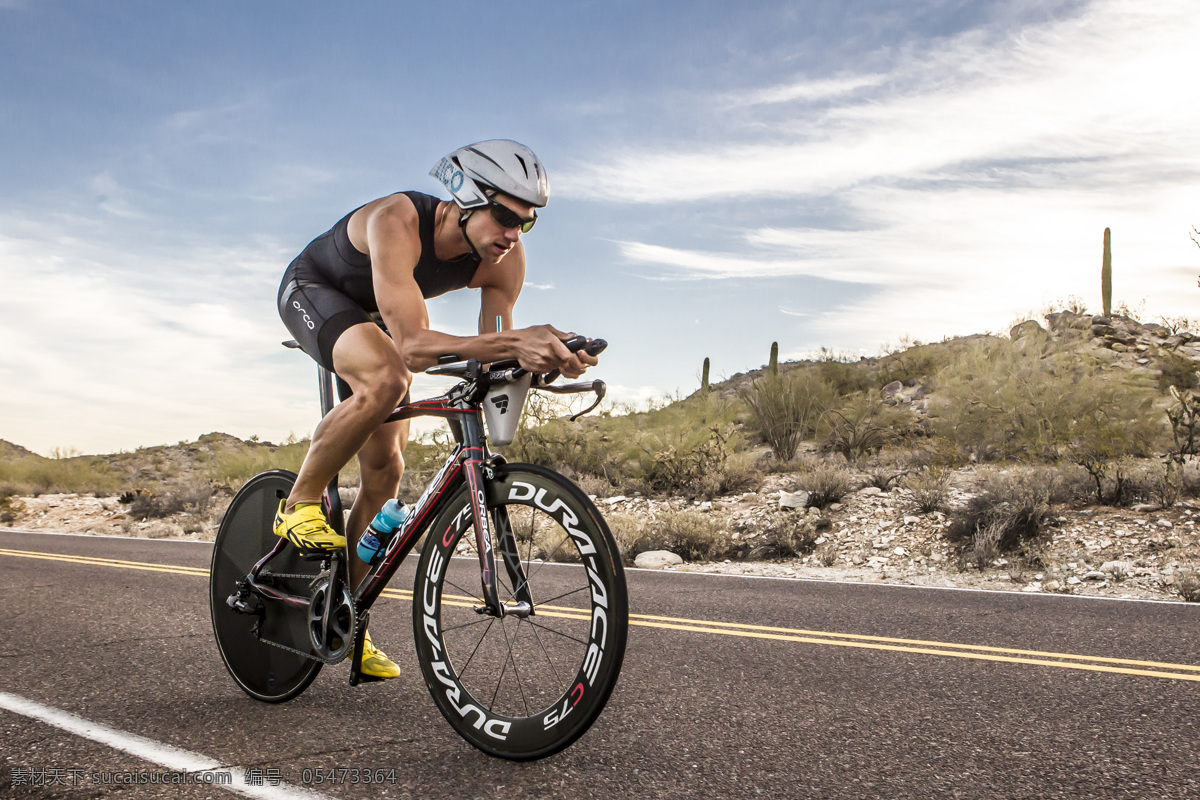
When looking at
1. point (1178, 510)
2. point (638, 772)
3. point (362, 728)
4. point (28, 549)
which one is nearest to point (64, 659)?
point (362, 728)

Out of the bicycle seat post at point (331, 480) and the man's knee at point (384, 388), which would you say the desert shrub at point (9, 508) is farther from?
the man's knee at point (384, 388)

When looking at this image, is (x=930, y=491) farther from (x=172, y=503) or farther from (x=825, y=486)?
(x=172, y=503)

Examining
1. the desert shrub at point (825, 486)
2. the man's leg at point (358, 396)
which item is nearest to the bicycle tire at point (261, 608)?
the man's leg at point (358, 396)

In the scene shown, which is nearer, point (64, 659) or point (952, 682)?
point (952, 682)

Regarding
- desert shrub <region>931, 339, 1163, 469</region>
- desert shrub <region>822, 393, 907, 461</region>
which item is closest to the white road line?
desert shrub <region>931, 339, 1163, 469</region>

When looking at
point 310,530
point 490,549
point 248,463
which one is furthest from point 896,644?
point 248,463

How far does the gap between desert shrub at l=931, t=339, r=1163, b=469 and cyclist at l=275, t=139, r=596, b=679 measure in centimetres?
1117

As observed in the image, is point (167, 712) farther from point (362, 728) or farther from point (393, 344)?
point (393, 344)

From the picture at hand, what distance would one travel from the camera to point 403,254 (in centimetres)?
325

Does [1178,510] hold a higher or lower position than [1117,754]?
higher

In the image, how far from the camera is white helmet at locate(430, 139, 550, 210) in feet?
10.4

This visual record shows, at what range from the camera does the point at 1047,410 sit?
15969 mm

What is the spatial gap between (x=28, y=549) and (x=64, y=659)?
7.91m

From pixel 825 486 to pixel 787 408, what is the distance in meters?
6.54
